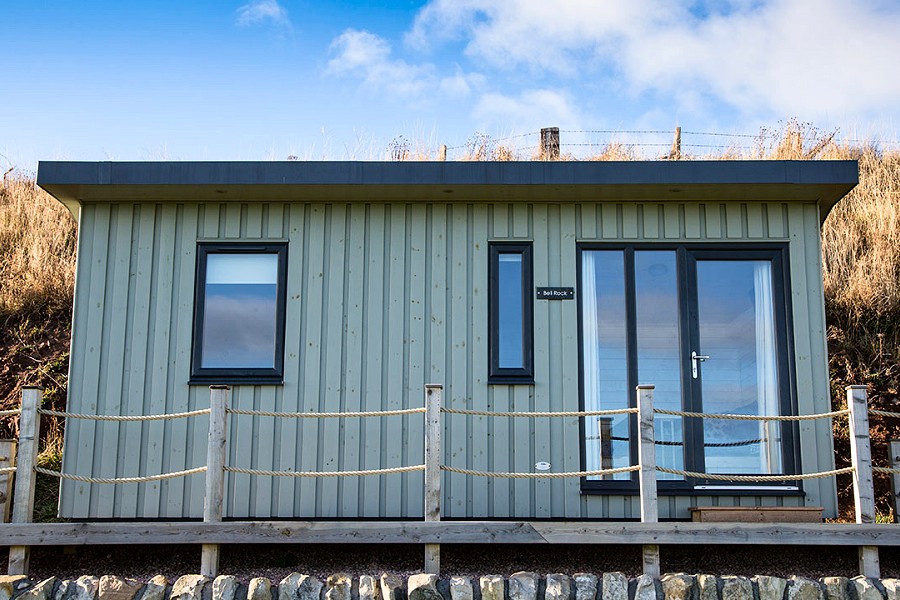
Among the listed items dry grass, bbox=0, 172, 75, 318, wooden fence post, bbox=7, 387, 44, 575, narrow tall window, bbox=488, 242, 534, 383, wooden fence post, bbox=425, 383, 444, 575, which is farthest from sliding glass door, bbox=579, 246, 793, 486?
dry grass, bbox=0, 172, 75, 318

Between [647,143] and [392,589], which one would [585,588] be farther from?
[647,143]

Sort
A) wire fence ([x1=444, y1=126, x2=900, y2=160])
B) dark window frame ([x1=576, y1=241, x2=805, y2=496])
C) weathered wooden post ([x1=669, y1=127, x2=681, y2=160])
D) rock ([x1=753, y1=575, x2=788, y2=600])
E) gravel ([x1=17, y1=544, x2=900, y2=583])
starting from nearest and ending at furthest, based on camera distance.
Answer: rock ([x1=753, y1=575, x2=788, y2=600])
gravel ([x1=17, y1=544, x2=900, y2=583])
dark window frame ([x1=576, y1=241, x2=805, y2=496])
wire fence ([x1=444, y1=126, x2=900, y2=160])
weathered wooden post ([x1=669, y1=127, x2=681, y2=160])

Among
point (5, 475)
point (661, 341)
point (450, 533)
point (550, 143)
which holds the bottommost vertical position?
point (450, 533)

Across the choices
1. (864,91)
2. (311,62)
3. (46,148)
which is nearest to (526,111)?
(311,62)

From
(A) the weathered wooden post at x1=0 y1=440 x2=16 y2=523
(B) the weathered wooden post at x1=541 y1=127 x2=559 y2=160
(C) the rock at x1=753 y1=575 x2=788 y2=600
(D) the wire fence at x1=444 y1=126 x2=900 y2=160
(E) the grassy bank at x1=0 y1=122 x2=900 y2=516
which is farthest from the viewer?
(D) the wire fence at x1=444 y1=126 x2=900 y2=160

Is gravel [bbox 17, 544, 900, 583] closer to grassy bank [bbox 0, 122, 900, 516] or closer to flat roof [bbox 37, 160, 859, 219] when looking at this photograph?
flat roof [bbox 37, 160, 859, 219]

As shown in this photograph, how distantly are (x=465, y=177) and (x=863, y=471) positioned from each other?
11.2ft

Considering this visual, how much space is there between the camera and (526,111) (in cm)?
1551

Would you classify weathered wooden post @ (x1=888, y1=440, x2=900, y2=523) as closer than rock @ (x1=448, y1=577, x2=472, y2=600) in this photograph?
No

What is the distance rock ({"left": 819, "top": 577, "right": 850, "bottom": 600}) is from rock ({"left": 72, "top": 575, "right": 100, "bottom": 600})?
4.58m

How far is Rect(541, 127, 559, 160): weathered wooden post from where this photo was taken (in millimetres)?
14559

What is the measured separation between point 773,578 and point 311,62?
8.48 m

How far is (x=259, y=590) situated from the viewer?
5.22 meters

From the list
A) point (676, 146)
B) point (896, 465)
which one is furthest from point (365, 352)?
point (676, 146)
